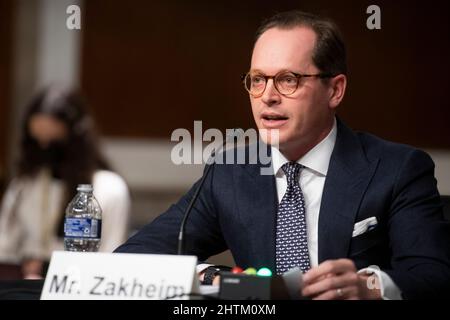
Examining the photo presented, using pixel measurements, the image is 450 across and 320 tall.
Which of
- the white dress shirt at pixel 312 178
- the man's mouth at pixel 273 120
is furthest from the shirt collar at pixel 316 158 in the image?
the man's mouth at pixel 273 120

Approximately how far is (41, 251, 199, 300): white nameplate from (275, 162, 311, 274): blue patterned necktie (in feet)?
1.82

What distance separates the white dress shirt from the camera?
2.24 m

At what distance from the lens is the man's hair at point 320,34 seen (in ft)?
7.51

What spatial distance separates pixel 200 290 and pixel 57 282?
29 cm

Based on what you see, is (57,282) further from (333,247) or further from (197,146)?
(197,146)

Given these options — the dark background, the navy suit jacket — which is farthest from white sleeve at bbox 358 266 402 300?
the dark background

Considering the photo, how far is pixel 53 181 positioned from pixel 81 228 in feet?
6.59

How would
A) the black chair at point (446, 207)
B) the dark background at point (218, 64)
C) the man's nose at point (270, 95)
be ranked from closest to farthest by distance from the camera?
the man's nose at point (270, 95) < the black chair at point (446, 207) < the dark background at point (218, 64)

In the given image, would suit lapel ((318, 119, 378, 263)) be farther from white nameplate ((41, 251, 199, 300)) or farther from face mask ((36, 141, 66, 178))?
face mask ((36, 141, 66, 178))

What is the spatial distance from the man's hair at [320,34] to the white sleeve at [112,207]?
184 cm

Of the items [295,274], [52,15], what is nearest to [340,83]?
[295,274]

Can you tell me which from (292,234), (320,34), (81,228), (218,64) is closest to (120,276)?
(81,228)

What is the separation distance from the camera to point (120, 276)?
5.65ft

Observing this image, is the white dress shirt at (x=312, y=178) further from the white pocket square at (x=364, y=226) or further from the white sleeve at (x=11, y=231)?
the white sleeve at (x=11, y=231)
